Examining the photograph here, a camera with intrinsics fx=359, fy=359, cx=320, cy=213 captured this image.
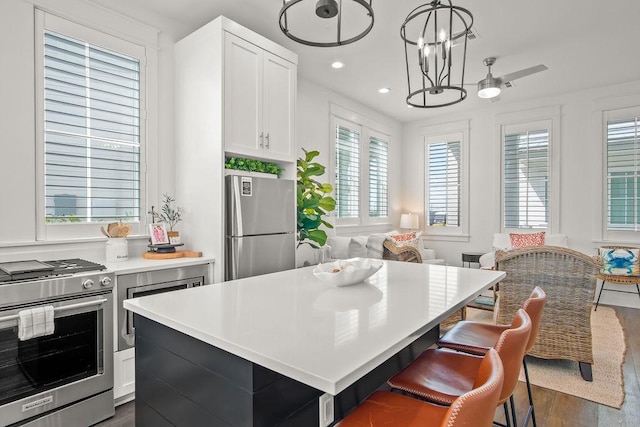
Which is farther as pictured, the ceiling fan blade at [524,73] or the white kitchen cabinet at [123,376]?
the ceiling fan blade at [524,73]

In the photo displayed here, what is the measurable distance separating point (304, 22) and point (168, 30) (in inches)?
48.2

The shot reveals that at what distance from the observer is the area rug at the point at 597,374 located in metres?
2.51

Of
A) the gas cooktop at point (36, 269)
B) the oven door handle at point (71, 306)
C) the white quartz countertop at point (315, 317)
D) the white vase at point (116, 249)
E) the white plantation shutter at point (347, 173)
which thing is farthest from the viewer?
the white plantation shutter at point (347, 173)

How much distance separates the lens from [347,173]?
213 inches

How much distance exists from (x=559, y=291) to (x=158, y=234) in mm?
3166

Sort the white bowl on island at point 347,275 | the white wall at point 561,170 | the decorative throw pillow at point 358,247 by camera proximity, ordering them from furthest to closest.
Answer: the white wall at point 561,170, the decorative throw pillow at point 358,247, the white bowl on island at point 347,275

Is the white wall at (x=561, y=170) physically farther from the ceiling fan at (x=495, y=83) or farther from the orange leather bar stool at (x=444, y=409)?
the orange leather bar stool at (x=444, y=409)

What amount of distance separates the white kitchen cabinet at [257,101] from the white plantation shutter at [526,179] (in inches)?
160

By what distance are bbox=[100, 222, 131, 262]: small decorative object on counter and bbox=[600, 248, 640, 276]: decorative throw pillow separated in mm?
5267

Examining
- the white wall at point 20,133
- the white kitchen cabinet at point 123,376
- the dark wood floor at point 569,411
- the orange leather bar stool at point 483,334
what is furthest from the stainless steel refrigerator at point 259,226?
the orange leather bar stool at point 483,334

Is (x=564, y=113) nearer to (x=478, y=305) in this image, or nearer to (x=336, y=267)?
(x=478, y=305)

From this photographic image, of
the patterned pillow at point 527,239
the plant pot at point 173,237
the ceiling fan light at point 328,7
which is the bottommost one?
the patterned pillow at point 527,239

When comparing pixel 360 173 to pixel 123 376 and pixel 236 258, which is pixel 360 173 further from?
pixel 123 376

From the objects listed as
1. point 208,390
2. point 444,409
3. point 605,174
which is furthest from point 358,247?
point 605,174
